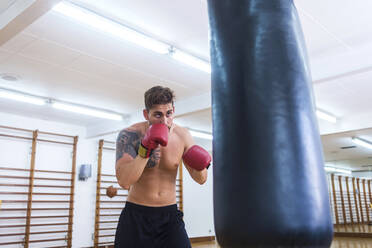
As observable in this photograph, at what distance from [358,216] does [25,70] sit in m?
9.82

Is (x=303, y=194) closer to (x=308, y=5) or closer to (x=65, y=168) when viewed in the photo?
(x=308, y=5)

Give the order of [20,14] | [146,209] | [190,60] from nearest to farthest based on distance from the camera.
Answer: [146,209] < [20,14] < [190,60]

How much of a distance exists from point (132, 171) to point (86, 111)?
207 inches

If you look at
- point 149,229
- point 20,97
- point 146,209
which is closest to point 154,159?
point 146,209

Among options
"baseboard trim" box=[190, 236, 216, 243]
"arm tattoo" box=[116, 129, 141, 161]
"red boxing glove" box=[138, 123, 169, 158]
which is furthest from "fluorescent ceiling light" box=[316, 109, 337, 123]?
"red boxing glove" box=[138, 123, 169, 158]

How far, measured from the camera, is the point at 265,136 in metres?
0.69

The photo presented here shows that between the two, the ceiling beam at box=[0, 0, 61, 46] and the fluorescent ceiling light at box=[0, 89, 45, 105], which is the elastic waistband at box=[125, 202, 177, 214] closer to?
the ceiling beam at box=[0, 0, 61, 46]

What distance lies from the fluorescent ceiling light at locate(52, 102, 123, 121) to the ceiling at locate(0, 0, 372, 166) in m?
0.14

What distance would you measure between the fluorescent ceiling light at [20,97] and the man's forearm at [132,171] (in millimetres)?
4840

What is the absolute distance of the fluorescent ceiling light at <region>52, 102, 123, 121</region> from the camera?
6.31 metres

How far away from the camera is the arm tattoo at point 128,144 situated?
1.79m

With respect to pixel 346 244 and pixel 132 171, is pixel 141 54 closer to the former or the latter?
pixel 132 171

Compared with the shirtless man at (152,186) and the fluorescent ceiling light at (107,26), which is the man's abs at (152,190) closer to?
the shirtless man at (152,186)

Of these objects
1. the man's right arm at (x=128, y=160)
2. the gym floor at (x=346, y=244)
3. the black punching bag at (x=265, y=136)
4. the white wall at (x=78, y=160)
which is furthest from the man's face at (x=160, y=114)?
the gym floor at (x=346, y=244)
